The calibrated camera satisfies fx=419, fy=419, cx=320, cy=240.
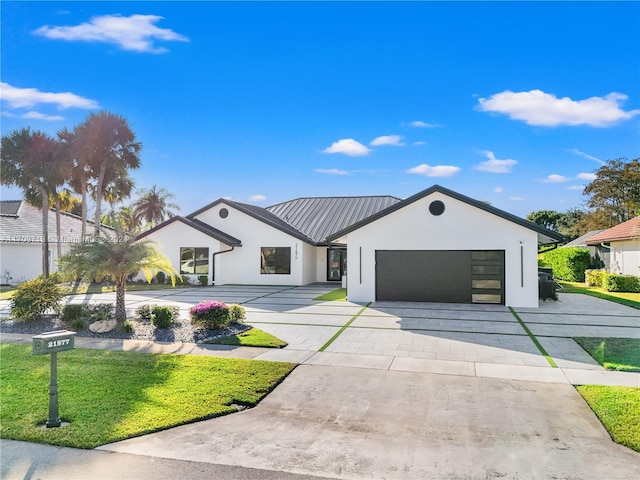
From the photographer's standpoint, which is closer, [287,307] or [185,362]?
[185,362]

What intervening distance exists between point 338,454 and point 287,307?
11016 mm

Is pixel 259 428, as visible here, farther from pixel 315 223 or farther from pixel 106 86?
pixel 315 223

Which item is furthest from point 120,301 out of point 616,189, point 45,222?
point 616,189

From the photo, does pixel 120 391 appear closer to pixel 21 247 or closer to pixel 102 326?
pixel 102 326

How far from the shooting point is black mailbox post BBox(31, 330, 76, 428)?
5047 millimetres

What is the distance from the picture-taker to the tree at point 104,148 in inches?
1009

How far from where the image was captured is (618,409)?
5.56 meters

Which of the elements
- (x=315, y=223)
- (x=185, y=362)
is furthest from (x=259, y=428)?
(x=315, y=223)

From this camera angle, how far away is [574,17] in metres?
9.96

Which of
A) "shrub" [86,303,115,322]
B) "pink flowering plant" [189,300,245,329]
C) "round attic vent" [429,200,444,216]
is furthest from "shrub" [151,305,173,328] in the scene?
"round attic vent" [429,200,444,216]

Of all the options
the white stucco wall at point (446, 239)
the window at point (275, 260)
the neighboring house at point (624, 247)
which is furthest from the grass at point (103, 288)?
the neighboring house at point (624, 247)

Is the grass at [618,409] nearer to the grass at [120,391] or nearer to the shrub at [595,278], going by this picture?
the grass at [120,391]

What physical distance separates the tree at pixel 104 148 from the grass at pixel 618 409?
84.5ft

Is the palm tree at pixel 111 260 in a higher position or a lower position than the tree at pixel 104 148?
lower
